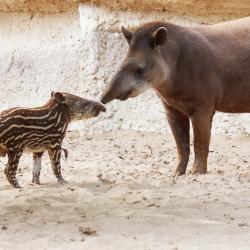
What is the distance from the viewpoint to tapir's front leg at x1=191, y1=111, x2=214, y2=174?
8.49 meters

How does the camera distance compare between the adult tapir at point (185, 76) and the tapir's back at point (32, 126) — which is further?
the adult tapir at point (185, 76)

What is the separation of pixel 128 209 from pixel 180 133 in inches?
89.9

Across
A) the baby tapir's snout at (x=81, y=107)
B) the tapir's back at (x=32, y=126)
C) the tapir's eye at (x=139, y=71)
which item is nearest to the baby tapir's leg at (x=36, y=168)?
the tapir's back at (x=32, y=126)

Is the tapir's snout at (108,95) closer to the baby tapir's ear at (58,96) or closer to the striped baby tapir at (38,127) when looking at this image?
the striped baby tapir at (38,127)

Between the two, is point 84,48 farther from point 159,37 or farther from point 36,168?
point 36,168

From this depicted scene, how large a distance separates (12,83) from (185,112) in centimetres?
546

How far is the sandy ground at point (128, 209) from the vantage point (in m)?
5.96

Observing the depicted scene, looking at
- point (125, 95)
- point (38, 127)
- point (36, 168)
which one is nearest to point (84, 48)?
point (125, 95)

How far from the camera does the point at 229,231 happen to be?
242 inches

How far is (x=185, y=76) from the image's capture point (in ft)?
27.8

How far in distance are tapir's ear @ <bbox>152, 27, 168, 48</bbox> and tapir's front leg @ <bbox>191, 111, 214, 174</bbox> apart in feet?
2.56

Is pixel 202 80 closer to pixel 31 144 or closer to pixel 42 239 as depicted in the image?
pixel 31 144

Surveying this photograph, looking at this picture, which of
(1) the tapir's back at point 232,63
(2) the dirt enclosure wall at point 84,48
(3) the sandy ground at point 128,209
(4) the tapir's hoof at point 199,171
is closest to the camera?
(3) the sandy ground at point 128,209

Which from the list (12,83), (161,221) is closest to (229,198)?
(161,221)
